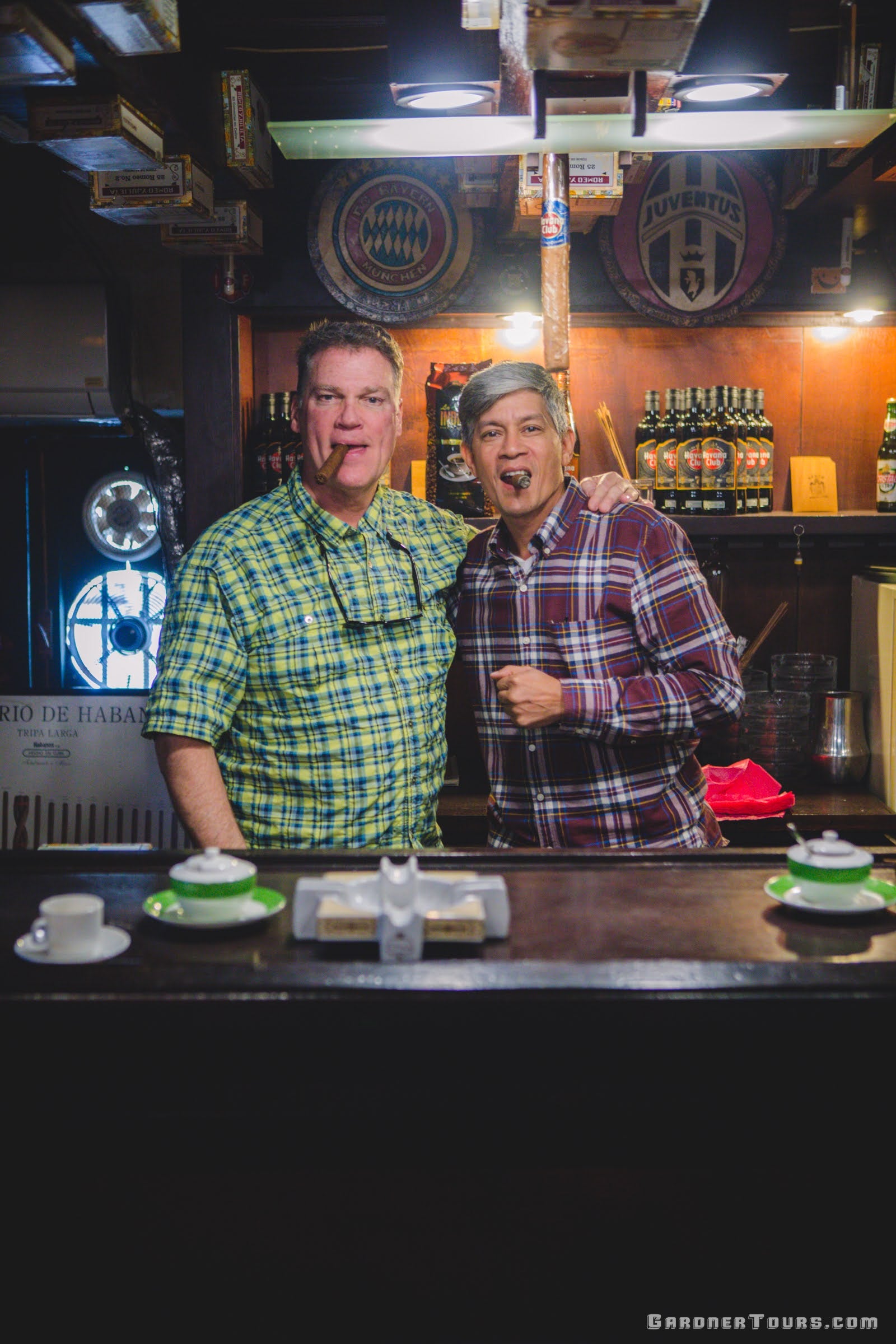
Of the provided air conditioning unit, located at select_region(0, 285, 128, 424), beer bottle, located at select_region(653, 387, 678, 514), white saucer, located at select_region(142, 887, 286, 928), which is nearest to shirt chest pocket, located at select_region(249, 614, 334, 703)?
white saucer, located at select_region(142, 887, 286, 928)

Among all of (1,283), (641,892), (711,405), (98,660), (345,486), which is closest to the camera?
(641,892)

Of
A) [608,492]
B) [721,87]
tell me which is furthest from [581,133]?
[608,492]

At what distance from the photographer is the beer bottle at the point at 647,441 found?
10.8ft

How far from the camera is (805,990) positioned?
4.05 feet

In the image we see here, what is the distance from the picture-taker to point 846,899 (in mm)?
1430

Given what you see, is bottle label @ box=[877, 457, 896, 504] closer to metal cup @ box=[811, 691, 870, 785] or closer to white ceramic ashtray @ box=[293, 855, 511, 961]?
metal cup @ box=[811, 691, 870, 785]

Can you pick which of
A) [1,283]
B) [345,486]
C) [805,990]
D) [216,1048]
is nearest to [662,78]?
[345,486]

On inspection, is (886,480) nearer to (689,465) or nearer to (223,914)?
(689,465)

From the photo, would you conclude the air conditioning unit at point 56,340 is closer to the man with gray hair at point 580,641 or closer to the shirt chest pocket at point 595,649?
the man with gray hair at point 580,641

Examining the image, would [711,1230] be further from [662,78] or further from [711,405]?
[711,405]

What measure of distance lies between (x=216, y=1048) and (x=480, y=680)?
1200mm

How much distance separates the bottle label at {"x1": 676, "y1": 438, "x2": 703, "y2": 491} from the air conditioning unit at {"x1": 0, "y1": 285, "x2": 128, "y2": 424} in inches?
75.8

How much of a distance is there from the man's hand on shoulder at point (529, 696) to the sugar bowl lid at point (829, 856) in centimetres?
63

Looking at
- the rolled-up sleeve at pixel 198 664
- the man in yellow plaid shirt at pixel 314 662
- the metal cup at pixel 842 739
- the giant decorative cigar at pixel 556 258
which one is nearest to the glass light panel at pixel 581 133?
the giant decorative cigar at pixel 556 258
